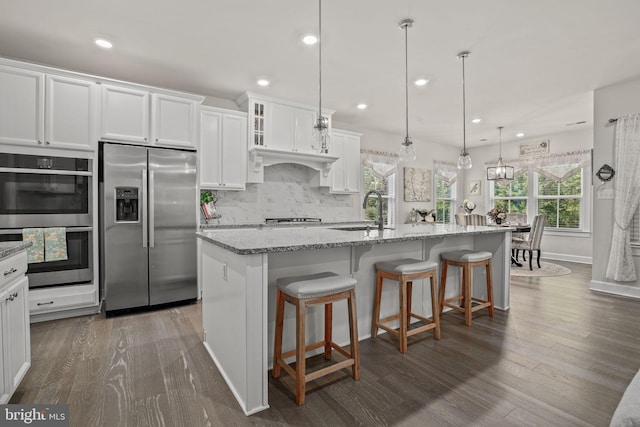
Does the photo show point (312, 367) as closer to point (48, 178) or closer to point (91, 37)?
point (48, 178)

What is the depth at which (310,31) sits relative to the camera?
2.80m

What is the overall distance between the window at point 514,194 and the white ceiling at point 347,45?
2.75 metres

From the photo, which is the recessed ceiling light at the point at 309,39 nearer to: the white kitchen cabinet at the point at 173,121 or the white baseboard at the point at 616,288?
the white kitchen cabinet at the point at 173,121

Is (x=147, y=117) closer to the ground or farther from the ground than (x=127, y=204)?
farther from the ground

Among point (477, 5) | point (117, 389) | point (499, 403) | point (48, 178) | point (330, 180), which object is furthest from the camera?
point (330, 180)

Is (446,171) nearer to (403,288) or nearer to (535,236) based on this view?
(535,236)

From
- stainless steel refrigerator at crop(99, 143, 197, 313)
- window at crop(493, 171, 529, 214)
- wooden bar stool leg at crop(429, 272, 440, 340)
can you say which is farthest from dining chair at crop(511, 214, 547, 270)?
stainless steel refrigerator at crop(99, 143, 197, 313)

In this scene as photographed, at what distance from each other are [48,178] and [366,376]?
336cm

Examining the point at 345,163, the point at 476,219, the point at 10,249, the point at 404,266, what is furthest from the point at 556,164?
the point at 10,249

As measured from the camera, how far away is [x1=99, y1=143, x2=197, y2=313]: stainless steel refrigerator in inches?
127

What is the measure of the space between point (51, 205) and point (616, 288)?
21.3ft

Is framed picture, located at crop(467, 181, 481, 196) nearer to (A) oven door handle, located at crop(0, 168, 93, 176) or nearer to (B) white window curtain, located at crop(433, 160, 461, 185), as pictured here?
(B) white window curtain, located at crop(433, 160, 461, 185)

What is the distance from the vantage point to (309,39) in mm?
2914

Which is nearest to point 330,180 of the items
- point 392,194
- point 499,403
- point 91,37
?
point 392,194
